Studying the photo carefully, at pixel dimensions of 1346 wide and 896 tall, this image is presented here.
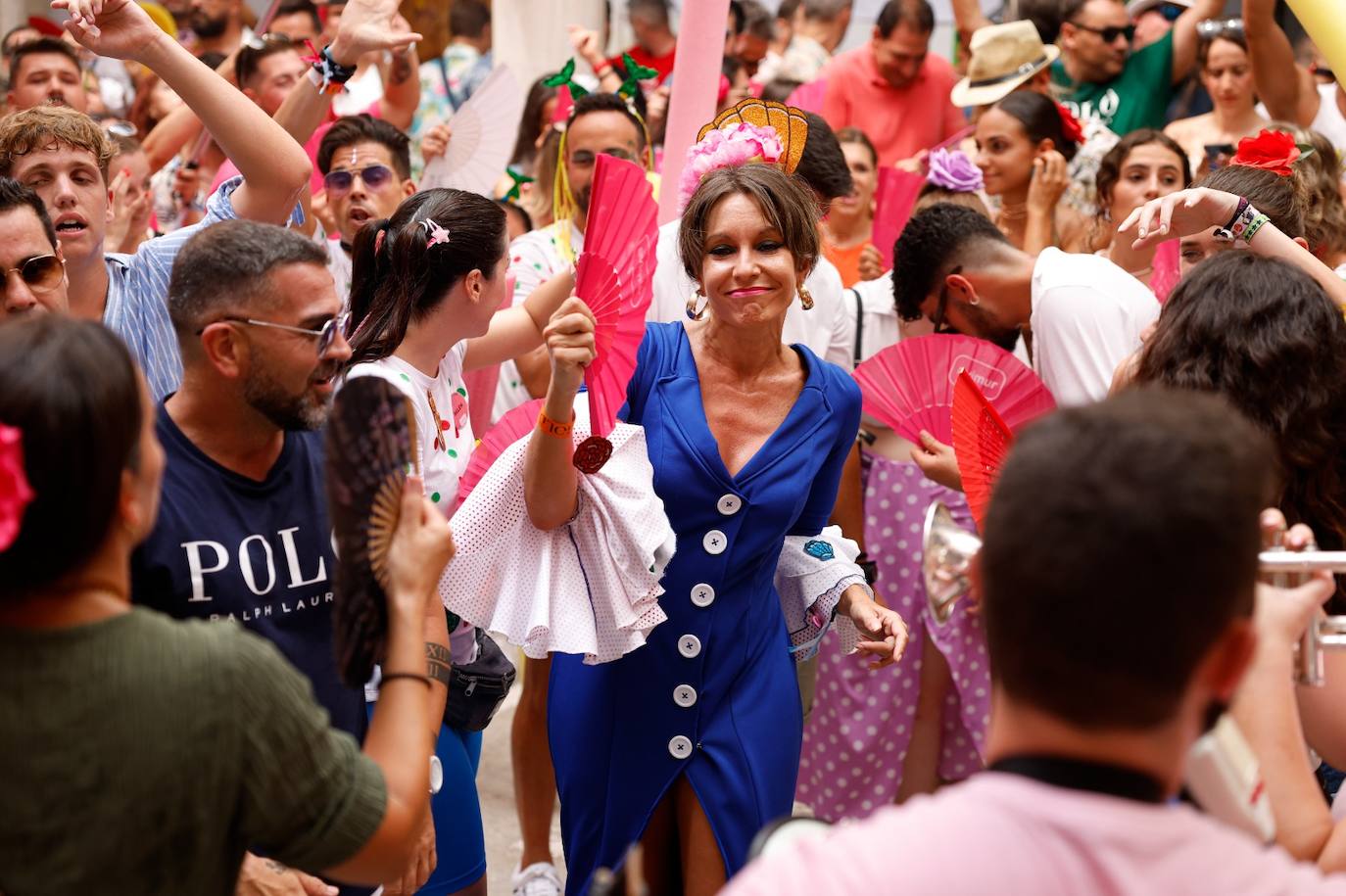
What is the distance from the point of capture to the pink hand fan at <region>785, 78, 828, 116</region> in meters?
6.76

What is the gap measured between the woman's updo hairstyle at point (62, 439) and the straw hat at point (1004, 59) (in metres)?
5.01

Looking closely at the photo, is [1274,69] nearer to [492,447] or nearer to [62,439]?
[492,447]

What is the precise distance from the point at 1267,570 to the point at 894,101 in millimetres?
5227

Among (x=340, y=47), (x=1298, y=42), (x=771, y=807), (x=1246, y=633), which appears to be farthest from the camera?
(x=1298, y=42)

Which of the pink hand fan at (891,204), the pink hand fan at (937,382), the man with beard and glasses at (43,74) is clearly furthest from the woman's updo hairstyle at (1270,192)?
the man with beard and glasses at (43,74)

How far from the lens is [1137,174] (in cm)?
461

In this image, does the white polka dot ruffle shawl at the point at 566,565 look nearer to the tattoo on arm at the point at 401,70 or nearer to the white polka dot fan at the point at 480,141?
the white polka dot fan at the point at 480,141

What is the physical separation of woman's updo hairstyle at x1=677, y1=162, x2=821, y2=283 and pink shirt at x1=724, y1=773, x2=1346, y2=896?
6.63ft

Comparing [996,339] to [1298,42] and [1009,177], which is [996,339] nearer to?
[1009,177]

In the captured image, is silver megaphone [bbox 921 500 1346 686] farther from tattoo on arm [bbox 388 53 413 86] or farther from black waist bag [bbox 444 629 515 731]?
tattoo on arm [bbox 388 53 413 86]

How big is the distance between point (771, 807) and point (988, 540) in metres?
1.78

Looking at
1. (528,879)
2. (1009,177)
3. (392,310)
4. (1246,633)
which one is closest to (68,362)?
(1246,633)

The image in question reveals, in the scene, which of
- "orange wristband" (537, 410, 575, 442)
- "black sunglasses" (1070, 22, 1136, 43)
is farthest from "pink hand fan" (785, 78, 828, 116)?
"orange wristband" (537, 410, 575, 442)

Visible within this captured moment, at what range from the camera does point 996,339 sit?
4.12 meters
